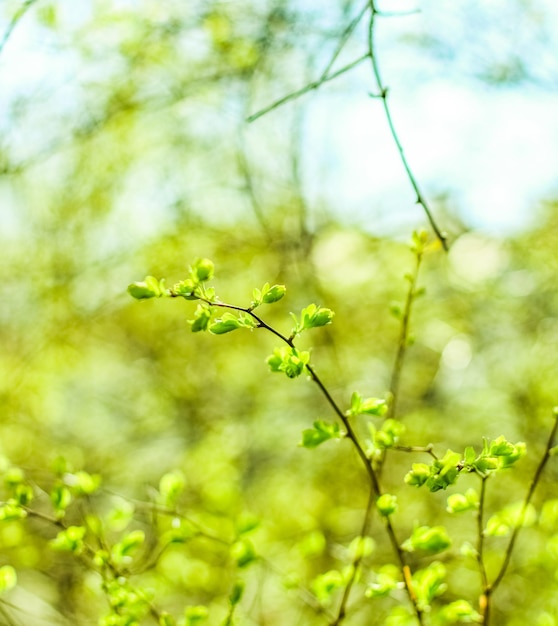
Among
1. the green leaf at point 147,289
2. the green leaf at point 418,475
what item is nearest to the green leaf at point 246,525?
the green leaf at point 418,475

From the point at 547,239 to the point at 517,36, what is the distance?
0.87 metres

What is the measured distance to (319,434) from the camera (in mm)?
1014

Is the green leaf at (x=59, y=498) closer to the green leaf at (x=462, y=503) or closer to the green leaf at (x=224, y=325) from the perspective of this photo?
the green leaf at (x=224, y=325)

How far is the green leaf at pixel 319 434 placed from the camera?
1.00m

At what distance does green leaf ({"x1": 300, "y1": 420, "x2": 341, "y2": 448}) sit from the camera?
1.00 metres

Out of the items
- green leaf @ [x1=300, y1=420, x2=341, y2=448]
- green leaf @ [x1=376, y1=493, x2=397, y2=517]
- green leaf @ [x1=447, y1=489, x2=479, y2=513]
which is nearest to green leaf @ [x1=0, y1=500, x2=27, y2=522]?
green leaf @ [x1=300, y1=420, x2=341, y2=448]

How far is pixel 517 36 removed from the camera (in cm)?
241

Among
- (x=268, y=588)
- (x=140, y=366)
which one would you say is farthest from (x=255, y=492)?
(x=140, y=366)

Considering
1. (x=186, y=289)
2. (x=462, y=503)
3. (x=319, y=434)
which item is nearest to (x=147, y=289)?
(x=186, y=289)

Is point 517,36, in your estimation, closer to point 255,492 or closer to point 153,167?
point 153,167

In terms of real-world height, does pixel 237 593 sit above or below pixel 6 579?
above

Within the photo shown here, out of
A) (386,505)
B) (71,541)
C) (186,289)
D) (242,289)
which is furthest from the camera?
(242,289)

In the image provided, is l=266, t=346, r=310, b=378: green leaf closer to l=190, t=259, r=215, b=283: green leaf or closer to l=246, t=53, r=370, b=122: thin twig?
l=190, t=259, r=215, b=283: green leaf

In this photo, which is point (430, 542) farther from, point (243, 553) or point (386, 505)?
point (243, 553)
